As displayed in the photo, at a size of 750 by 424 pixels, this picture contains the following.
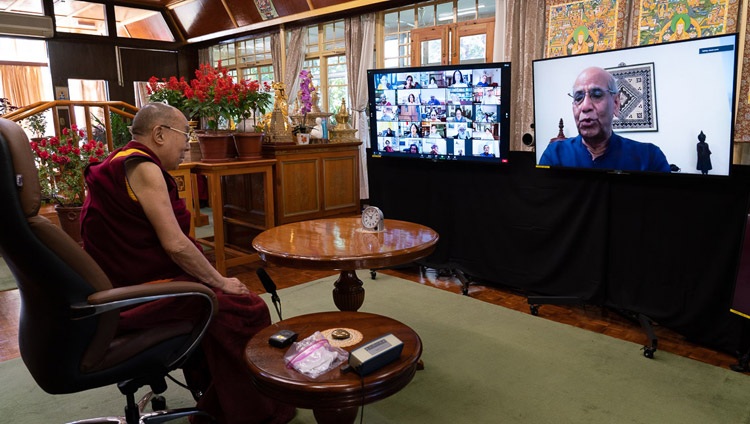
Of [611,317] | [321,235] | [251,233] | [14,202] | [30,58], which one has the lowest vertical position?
[611,317]

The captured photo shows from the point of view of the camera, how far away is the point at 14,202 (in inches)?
48.1

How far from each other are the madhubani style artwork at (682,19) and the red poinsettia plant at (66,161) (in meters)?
3.74

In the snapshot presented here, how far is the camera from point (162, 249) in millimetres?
1787

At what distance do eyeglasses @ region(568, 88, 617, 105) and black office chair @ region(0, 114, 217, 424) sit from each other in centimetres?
246

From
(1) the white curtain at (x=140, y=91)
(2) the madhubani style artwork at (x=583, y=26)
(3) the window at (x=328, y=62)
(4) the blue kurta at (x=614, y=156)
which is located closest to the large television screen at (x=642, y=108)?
(4) the blue kurta at (x=614, y=156)

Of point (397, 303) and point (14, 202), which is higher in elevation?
point (14, 202)

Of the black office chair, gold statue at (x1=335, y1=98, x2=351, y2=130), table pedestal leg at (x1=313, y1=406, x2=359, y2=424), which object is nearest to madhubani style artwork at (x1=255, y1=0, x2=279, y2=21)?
gold statue at (x1=335, y1=98, x2=351, y2=130)

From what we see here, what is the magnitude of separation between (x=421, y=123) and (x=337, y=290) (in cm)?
193

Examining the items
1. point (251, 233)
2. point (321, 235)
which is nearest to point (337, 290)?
point (321, 235)

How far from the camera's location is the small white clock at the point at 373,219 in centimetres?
249

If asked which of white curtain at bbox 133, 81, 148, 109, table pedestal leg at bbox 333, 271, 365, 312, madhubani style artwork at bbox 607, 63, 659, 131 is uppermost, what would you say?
white curtain at bbox 133, 81, 148, 109

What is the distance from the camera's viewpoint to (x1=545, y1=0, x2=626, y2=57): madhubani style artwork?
3.56 metres

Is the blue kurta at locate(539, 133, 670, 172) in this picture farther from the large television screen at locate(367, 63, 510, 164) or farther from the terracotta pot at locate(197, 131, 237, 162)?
the terracotta pot at locate(197, 131, 237, 162)

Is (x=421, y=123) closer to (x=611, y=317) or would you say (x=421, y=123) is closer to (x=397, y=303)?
(x=397, y=303)
